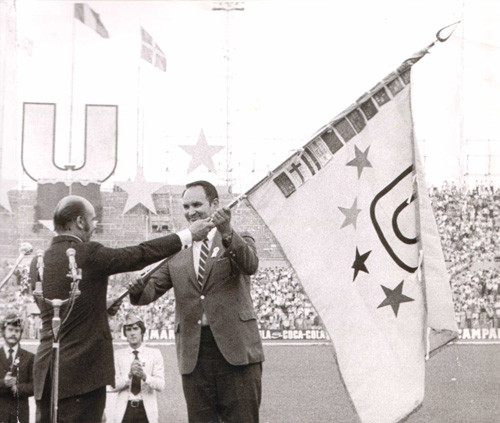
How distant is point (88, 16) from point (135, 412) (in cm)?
266

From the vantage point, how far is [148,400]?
16.1 ft

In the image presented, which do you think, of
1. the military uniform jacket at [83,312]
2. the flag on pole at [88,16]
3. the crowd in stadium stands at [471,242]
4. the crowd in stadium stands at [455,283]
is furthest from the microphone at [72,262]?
the crowd in stadium stands at [471,242]

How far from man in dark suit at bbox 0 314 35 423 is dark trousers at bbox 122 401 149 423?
0.72m

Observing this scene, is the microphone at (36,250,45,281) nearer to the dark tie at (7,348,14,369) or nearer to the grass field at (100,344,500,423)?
the dark tie at (7,348,14,369)

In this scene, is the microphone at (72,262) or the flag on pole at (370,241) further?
the flag on pole at (370,241)

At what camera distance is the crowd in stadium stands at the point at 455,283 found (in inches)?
589

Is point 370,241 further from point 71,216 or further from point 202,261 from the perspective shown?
point 71,216

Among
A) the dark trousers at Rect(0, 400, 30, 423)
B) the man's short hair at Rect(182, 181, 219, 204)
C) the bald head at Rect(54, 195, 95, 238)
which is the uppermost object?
the man's short hair at Rect(182, 181, 219, 204)

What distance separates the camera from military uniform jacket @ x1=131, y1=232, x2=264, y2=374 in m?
3.06

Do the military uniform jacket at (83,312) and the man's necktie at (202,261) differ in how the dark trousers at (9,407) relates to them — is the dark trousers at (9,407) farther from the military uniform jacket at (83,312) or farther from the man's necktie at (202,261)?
the man's necktie at (202,261)

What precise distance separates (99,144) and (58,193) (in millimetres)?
4965

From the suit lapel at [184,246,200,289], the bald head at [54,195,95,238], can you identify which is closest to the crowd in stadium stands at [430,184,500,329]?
the suit lapel at [184,246,200,289]

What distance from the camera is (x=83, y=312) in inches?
106

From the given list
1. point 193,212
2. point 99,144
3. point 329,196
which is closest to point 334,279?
point 329,196
